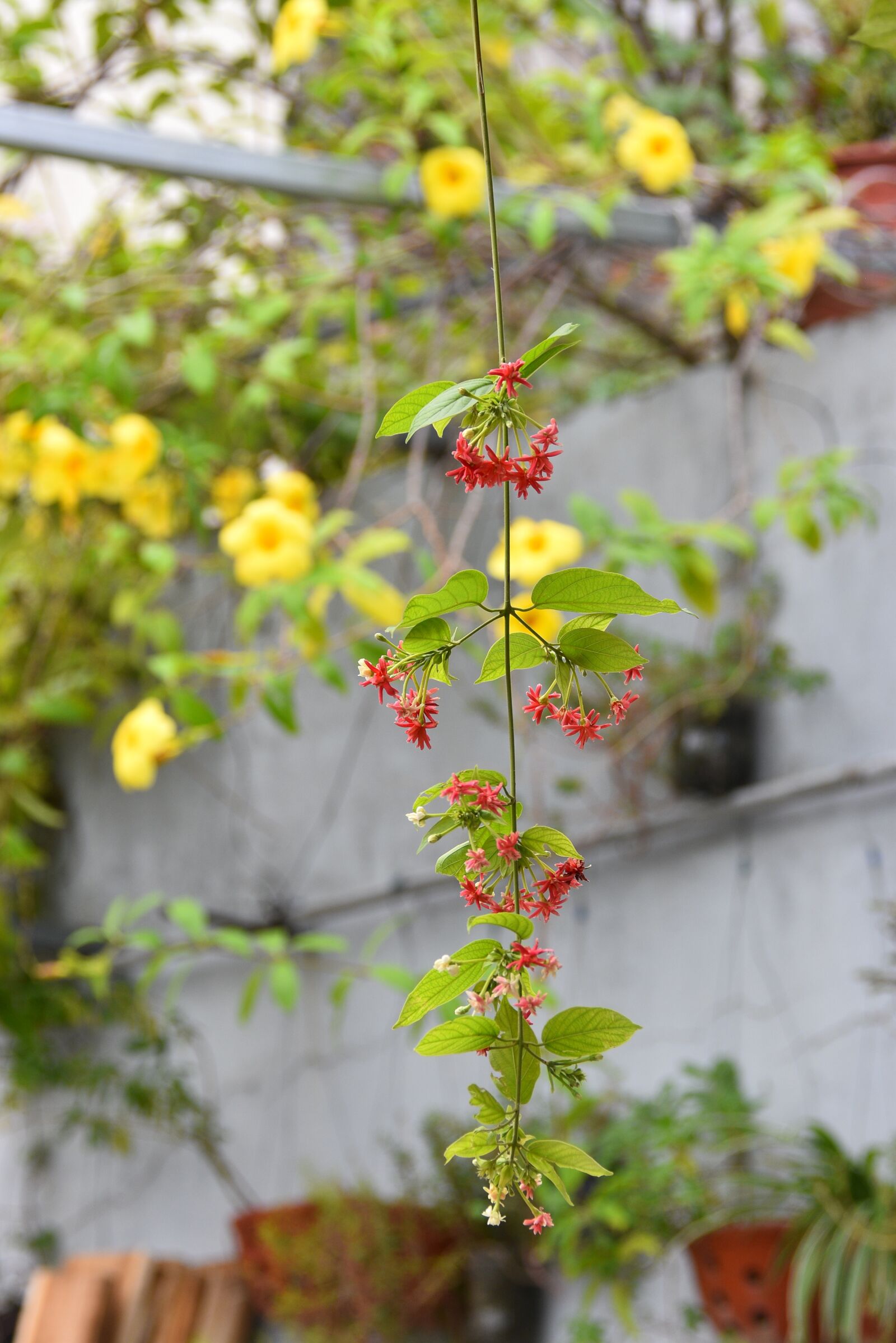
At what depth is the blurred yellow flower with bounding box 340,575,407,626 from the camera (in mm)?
1821

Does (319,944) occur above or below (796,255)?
below

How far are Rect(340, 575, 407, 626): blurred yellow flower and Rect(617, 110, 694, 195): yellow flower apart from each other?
731 mm

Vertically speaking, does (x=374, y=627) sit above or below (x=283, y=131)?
below

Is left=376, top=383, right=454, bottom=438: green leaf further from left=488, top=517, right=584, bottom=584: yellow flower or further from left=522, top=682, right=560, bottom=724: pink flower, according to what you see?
left=488, top=517, right=584, bottom=584: yellow flower

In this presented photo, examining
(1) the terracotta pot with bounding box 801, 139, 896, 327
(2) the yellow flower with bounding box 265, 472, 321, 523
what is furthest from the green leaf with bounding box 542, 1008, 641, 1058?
(1) the terracotta pot with bounding box 801, 139, 896, 327

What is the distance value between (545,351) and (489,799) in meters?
0.13

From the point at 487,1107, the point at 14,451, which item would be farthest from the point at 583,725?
the point at 14,451

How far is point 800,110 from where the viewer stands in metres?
2.80

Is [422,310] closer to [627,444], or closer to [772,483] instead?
[627,444]

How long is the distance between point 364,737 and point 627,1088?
3.15ft

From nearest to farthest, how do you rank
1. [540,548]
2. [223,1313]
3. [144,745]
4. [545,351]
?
[545,351] < [540,548] < [144,745] < [223,1313]

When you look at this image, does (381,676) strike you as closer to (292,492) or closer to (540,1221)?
(540,1221)

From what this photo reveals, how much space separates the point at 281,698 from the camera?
1.84 metres

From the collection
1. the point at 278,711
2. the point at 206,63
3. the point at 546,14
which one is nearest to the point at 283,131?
the point at 206,63
